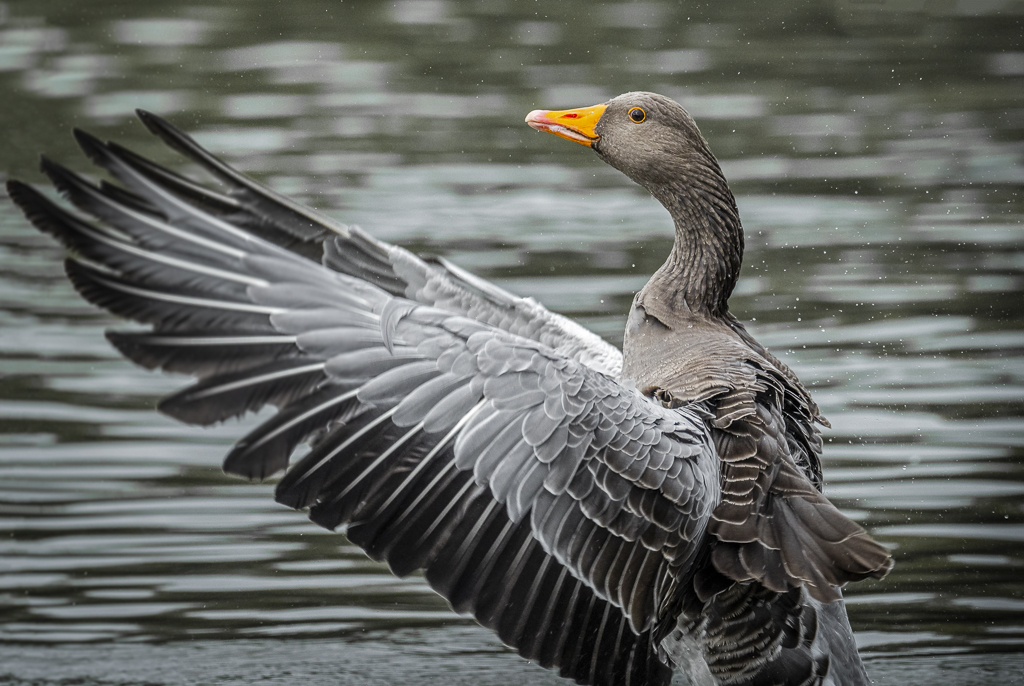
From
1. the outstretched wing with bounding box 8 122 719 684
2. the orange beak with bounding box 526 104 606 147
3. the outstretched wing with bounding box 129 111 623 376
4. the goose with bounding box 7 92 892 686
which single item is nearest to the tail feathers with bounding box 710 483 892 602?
the goose with bounding box 7 92 892 686

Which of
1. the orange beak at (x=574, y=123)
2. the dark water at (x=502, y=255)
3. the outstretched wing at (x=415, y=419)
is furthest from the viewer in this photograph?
the dark water at (x=502, y=255)

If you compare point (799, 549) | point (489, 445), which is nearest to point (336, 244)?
point (489, 445)

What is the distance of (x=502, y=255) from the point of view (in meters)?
9.64

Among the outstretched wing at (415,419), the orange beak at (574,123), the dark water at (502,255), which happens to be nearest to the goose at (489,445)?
the outstretched wing at (415,419)

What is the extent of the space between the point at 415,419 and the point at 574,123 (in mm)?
2398

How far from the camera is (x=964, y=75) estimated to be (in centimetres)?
1203

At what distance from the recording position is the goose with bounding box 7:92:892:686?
3.90m

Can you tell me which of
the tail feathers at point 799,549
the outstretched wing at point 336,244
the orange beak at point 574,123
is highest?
the orange beak at point 574,123

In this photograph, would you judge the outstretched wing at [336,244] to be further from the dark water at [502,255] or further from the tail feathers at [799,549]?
the dark water at [502,255]

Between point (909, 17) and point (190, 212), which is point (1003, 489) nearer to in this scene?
point (190, 212)

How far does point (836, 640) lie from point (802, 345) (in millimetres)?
4099

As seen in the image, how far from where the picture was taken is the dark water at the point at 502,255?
6.90 meters

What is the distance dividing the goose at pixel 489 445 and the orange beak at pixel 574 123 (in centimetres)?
131

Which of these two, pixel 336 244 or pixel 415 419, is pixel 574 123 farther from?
pixel 415 419
